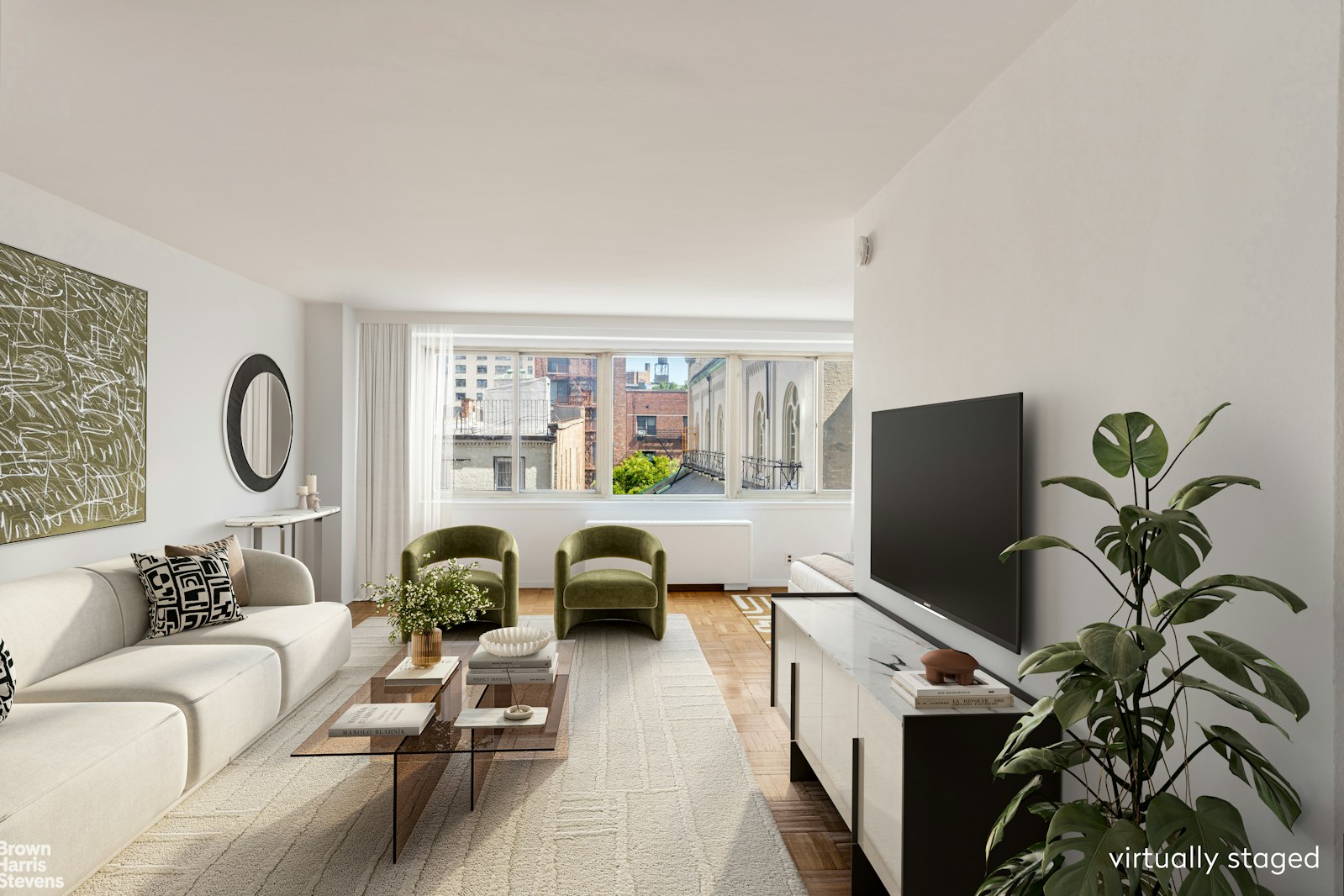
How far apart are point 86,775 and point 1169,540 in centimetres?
290

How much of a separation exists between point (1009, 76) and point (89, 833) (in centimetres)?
357

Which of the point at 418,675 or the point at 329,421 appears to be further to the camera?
the point at 329,421

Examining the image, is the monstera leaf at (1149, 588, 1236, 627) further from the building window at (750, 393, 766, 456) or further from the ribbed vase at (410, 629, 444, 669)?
the building window at (750, 393, 766, 456)

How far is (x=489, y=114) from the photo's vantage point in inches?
106

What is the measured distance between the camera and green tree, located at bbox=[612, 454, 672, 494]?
25.4 ft

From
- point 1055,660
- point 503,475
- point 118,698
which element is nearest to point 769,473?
point 503,475

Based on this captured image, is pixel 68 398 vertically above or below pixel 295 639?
above

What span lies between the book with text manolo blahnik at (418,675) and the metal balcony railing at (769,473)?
4682 millimetres

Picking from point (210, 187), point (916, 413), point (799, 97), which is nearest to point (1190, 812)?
point (916, 413)

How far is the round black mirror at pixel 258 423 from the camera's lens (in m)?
5.24

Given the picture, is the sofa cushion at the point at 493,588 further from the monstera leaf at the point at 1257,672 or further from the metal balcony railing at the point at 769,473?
the monstera leaf at the point at 1257,672

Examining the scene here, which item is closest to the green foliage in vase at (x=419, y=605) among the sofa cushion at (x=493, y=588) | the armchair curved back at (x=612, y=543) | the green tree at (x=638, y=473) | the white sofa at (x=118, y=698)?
the white sofa at (x=118, y=698)

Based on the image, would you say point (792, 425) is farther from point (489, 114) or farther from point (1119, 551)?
point (1119, 551)

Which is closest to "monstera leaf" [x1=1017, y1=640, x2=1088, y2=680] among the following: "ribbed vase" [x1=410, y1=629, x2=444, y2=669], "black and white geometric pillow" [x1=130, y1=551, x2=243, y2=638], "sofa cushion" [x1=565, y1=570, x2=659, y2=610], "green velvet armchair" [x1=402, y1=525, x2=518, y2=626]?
"ribbed vase" [x1=410, y1=629, x2=444, y2=669]
